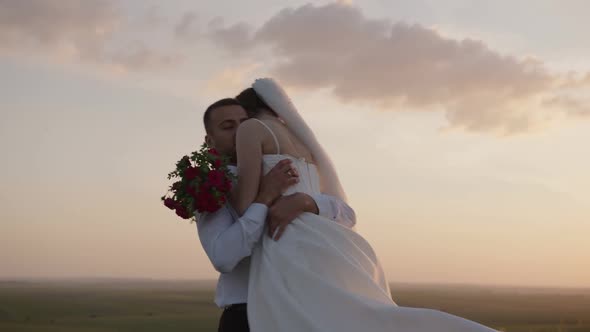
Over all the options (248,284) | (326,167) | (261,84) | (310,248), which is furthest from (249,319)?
(261,84)

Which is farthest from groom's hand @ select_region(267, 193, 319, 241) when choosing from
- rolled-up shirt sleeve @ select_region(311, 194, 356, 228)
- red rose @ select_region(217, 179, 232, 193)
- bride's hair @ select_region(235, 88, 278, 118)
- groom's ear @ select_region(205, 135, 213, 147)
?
bride's hair @ select_region(235, 88, 278, 118)

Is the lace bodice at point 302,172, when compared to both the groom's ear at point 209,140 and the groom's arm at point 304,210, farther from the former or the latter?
the groom's ear at point 209,140

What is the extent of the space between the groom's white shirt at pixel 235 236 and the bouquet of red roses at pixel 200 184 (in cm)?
15

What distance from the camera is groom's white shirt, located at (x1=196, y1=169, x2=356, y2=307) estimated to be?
17.3 ft

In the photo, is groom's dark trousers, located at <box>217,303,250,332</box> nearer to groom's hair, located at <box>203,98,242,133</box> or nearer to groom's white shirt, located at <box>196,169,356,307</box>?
groom's white shirt, located at <box>196,169,356,307</box>

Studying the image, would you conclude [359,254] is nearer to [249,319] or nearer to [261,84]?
[249,319]

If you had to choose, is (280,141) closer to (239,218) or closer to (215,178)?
(215,178)

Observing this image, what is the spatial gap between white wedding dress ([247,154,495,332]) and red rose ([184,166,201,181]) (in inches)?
29.6

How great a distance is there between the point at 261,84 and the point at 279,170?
3.44 ft

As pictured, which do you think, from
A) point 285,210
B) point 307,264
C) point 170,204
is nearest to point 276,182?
point 285,210

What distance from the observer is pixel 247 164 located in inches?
223

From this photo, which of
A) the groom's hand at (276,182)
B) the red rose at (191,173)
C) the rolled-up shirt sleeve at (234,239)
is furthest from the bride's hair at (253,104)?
the rolled-up shirt sleeve at (234,239)

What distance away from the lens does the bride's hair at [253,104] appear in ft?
20.6

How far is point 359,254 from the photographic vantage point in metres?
5.46
